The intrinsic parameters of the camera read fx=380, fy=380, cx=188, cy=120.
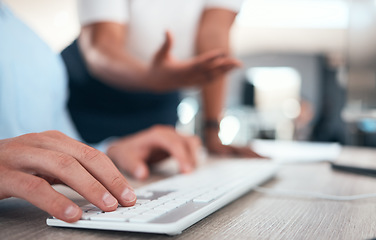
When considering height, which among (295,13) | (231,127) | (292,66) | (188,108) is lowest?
(231,127)

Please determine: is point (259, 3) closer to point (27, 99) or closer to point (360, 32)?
point (360, 32)

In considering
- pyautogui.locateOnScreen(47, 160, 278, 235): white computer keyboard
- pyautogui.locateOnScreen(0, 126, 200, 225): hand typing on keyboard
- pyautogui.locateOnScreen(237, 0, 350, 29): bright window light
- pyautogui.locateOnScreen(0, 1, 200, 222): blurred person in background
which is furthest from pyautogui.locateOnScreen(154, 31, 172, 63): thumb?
pyautogui.locateOnScreen(237, 0, 350, 29): bright window light

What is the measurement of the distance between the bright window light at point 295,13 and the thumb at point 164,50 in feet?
15.2

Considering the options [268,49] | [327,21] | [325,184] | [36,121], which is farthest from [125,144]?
[268,49]

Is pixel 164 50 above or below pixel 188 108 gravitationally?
above

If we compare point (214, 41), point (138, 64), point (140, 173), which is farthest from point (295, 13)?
point (140, 173)

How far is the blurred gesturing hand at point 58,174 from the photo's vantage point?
329 millimetres

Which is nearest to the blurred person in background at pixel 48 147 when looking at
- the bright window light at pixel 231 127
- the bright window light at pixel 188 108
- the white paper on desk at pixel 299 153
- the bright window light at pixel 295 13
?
the white paper on desk at pixel 299 153

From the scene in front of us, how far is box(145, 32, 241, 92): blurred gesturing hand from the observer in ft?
2.69

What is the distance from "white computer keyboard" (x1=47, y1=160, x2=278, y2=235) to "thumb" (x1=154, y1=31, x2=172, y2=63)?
32cm

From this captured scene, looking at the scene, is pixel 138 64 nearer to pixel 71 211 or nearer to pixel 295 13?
pixel 71 211

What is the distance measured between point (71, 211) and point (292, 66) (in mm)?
9652

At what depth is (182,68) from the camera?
864 mm

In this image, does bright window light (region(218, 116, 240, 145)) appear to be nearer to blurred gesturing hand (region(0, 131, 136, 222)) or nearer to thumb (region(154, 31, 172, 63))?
thumb (region(154, 31, 172, 63))
